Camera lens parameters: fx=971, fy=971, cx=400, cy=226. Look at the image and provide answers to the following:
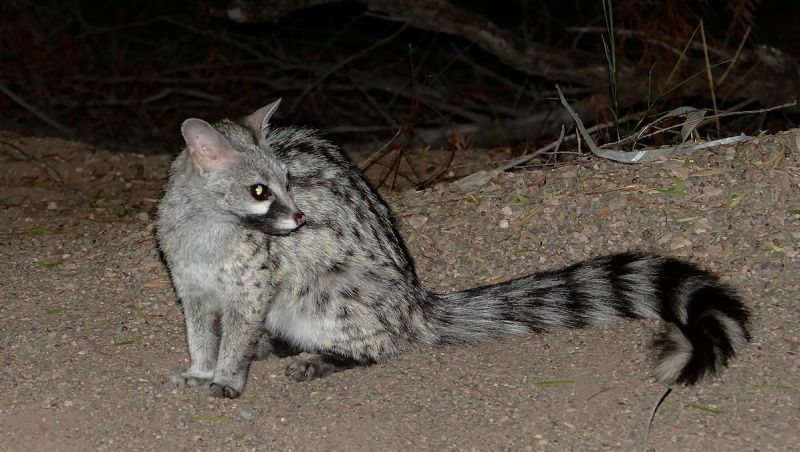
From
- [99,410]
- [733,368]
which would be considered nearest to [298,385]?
[99,410]

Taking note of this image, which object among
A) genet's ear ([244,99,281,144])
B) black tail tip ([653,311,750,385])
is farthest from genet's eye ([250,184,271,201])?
black tail tip ([653,311,750,385])

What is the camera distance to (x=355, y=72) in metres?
10.8

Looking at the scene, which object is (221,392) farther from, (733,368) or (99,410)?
(733,368)

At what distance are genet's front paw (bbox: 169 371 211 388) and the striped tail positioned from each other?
48.0 inches

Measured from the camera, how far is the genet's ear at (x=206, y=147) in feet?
14.8

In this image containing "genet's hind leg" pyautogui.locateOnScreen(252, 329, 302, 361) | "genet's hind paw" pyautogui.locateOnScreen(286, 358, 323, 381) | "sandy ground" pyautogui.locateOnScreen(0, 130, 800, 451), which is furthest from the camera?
"genet's hind leg" pyautogui.locateOnScreen(252, 329, 302, 361)

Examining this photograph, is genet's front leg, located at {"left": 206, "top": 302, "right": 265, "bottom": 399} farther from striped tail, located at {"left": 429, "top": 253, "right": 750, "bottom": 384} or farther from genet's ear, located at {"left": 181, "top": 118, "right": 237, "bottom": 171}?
striped tail, located at {"left": 429, "top": 253, "right": 750, "bottom": 384}

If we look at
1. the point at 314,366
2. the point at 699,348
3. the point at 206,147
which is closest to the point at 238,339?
the point at 314,366

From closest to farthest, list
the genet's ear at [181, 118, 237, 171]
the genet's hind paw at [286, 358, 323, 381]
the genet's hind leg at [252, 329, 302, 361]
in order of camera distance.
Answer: the genet's ear at [181, 118, 237, 171], the genet's hind paw at [286, 358, 323, 381], the genet's hind leg at [252, 329, 302, 361]

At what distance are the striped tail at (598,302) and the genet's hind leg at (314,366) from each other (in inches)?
21.5

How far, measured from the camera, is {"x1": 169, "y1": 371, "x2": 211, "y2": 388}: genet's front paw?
15.2ft

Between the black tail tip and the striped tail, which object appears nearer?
the black tail tip

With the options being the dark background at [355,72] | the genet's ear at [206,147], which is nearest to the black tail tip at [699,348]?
the genet's ear at [206,147]

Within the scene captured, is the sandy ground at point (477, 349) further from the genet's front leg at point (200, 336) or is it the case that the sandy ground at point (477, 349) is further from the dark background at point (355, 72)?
the dark background at point (355, 72)
